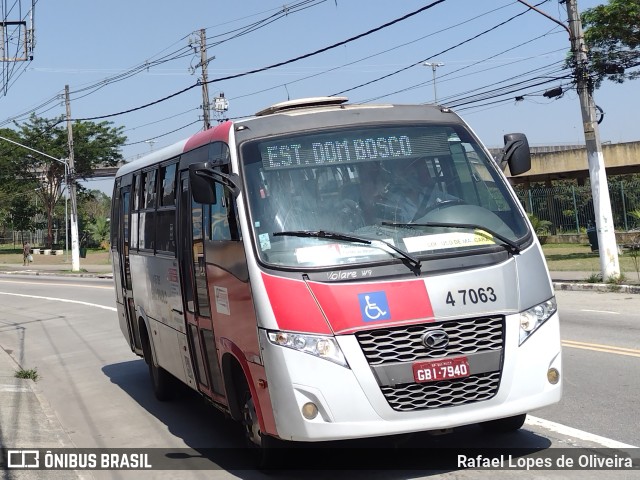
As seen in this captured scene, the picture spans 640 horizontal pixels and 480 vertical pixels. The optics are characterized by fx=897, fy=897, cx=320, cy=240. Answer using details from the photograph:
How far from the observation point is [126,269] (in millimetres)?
11180

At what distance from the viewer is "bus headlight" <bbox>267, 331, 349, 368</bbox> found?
5.63 metres

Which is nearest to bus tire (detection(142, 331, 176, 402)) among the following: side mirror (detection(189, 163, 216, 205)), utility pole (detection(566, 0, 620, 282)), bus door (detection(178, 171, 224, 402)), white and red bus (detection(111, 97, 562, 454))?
bus door (detection(178, 171, 224, 402))

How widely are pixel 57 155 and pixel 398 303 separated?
7267 cm

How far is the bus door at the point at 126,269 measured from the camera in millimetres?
11047

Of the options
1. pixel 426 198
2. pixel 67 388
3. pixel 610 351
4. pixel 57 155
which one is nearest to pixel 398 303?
pixel 426 198

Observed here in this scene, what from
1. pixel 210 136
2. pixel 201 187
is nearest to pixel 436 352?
pixel 201 187

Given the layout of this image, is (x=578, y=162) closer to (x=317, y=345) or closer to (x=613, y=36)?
(x=613, y=36)

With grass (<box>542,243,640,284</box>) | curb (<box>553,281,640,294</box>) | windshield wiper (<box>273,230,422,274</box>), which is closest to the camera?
windshield wiper (<box>273,230,422,274</box>)

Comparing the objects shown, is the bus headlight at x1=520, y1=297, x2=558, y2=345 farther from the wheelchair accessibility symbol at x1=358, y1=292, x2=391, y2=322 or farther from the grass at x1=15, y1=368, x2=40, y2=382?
the grass at x1=15, y1=368, x2=40, y2=382

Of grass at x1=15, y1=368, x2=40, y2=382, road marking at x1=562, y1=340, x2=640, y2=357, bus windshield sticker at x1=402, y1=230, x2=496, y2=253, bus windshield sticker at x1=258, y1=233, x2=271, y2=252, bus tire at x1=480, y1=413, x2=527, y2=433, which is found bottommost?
bus tire at x1=480, y1=413, x2=527, y2=433

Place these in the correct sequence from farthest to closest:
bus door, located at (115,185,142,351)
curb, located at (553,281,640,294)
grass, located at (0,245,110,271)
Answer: grass, located at (0,245,110,271), curb, located at (553,281,640,294), bus door, located at (115,185,142,351)

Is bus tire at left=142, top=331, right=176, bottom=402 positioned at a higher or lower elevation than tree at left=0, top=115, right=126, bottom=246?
lower

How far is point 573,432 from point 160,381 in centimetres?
492

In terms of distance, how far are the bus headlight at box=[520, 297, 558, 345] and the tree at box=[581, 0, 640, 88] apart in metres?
21.7
